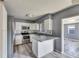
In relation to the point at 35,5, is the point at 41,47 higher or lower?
lower

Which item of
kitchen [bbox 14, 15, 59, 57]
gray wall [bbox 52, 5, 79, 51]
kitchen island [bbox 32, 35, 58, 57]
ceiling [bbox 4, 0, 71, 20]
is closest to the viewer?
ceiling [bbox 4, 0, 71, 20]

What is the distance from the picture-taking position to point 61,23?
374cm

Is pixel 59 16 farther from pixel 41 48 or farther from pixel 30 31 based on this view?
pixel 30 31

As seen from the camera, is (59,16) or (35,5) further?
(59,16)

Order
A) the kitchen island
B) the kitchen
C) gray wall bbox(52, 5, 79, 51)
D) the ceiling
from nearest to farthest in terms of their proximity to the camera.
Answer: the ceiling
gray wall bbox(52, 5, 79, 51)
the kitchen island
the kitchen

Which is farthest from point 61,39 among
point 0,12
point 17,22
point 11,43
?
point 17,22

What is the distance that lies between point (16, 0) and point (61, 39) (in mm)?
→ 2912

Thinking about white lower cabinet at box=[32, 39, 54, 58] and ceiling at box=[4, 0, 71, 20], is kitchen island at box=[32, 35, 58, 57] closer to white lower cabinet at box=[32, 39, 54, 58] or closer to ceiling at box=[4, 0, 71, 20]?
white lower cabinet at box=[32, 39, 54, 58]

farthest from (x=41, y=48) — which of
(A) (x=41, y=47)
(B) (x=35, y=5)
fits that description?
(B) (x=35, y=5)

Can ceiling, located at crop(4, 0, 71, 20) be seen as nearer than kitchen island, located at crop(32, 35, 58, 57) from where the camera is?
Yes

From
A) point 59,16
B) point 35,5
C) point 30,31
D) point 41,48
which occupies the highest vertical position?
point 35,5

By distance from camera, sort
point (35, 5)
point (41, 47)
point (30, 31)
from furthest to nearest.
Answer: point (30, 31) → point (41, 47) → point (35, 5)

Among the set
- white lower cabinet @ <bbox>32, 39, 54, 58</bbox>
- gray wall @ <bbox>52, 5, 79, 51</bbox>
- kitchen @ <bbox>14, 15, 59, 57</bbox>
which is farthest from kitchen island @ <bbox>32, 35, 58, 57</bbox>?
kitchen @ <bbox>14, 15, 59, 57</bbox>

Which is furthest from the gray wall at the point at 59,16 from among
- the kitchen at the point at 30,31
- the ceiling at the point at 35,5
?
the ceiling at the point at 35,5
